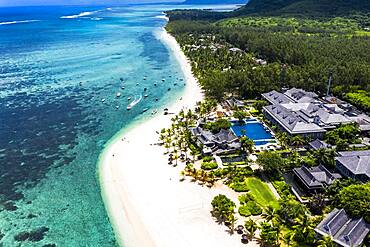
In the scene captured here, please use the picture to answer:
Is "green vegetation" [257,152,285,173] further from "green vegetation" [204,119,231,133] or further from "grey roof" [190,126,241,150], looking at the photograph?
"green vegetation" [204,119,231,133]

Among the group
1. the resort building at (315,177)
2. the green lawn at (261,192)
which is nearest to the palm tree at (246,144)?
the green lawn at (261,192)

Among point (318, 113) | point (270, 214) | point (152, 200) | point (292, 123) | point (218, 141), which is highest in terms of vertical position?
point (270, 214)

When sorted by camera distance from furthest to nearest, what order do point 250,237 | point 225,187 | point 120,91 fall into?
point 120,91, point 225,187, point 250,237

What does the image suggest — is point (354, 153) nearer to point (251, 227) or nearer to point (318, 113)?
point (318, 113)

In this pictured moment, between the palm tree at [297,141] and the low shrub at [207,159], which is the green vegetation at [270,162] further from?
the palm tree at [297,141]

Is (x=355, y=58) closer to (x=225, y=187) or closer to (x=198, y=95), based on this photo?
(x=198, y=95)

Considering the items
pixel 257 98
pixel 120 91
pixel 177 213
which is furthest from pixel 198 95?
pixel 177 213

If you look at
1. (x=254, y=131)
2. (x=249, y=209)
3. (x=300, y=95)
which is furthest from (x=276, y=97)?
(x=249, y=209)
